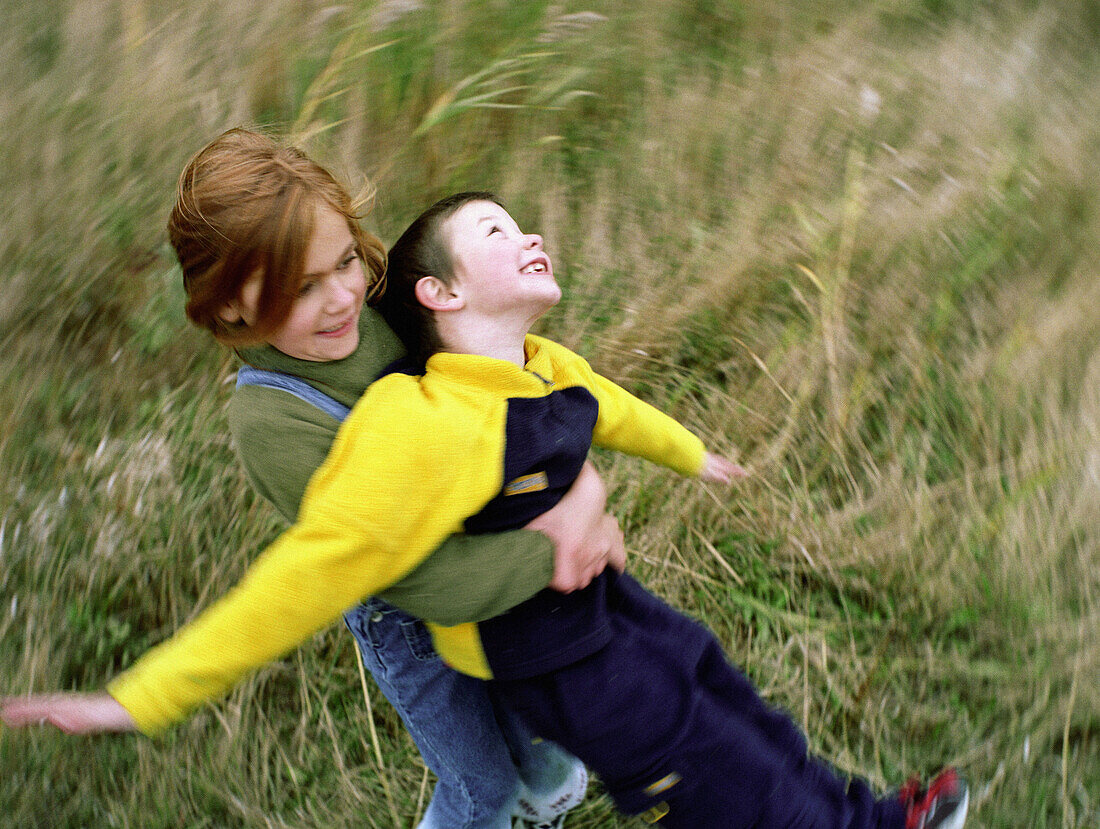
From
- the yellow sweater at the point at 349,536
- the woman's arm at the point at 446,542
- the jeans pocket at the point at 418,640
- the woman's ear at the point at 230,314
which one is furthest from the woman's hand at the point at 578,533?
the woman's ear at the point at 230,314

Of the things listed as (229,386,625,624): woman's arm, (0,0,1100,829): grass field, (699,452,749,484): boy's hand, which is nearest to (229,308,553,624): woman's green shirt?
(229,386,625,624): woman's arm

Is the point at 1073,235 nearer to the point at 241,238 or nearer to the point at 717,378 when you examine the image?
the point at 717,378

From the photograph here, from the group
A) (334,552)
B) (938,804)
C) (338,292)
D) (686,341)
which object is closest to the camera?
(334,552)

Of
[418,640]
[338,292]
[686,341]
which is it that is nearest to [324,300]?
[338,292]

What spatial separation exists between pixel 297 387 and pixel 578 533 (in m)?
0.50

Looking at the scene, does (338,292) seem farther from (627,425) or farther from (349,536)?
(627,425)

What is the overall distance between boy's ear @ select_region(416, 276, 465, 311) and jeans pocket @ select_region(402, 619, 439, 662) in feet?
1.87

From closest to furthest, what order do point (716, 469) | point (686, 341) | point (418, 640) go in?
point (418, 640) → point (716, 469) → point (686, 341)

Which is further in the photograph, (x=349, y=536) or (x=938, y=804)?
(x=938, y=804)

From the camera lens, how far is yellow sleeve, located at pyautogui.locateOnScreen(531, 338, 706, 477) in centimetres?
143

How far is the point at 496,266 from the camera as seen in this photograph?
125cm

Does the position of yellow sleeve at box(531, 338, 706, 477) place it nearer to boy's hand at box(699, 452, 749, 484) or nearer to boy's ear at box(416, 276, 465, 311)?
boy's hand at box(699, 452, 749, 484)

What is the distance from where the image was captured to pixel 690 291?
2.60 metres

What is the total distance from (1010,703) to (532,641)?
1399 millimetres
